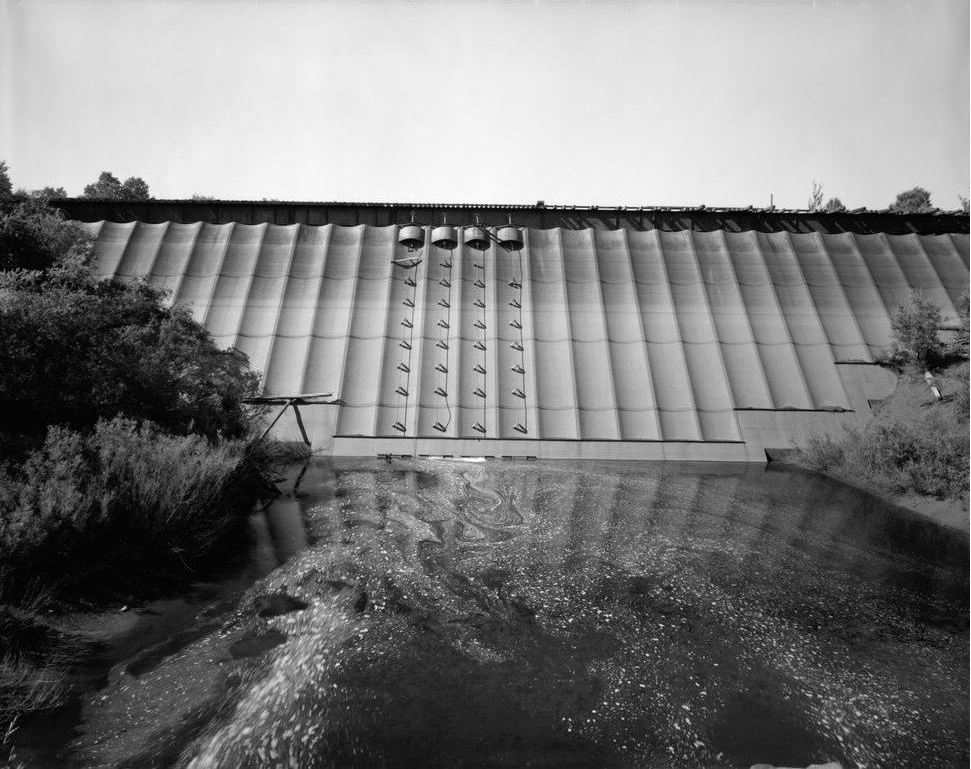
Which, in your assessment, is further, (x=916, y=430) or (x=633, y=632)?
(x=916, y=430)

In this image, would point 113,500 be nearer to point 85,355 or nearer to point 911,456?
point 85,355

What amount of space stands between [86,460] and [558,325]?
1830 cm

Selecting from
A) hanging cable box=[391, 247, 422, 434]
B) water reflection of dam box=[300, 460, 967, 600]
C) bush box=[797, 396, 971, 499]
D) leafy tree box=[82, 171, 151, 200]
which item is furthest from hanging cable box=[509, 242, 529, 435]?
leafy tree box=[82, 171, 151, 200]

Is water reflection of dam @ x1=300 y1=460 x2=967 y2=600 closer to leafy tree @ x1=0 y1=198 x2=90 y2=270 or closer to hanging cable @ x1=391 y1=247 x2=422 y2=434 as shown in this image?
hanging cable @ x1=391 y1=247 x2=422 y2=434

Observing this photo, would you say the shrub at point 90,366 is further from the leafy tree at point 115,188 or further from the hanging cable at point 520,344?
the leafy tree at point 115,188

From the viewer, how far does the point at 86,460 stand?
1056 centimetres

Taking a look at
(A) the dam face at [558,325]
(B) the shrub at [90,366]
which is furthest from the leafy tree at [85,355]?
(A) the dam face at [558,325]

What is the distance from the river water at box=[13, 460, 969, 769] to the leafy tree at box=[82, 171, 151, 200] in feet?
170

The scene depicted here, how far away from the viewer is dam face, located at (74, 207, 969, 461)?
2175 cm

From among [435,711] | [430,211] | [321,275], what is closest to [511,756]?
[435,711]

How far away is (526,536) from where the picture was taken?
12.3 meters

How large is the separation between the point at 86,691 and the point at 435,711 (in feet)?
12.5

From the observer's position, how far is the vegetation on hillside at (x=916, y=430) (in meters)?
14.9

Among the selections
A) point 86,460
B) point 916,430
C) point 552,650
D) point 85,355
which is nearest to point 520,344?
point 916,430
